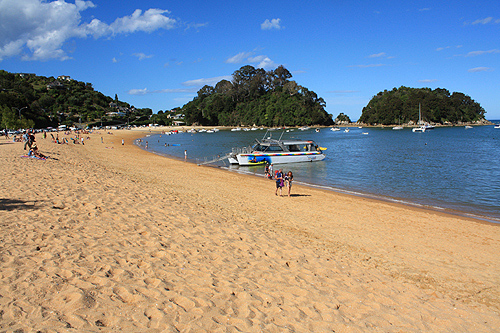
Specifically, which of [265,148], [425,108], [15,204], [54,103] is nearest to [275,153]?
[265,148]

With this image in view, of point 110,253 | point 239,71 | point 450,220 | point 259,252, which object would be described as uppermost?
point 239,71

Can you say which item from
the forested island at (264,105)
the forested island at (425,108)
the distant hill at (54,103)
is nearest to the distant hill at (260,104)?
the forested island at (264,105)

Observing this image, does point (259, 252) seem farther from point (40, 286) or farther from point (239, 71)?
point (239, 71)

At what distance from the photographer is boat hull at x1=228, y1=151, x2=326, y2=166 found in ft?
104

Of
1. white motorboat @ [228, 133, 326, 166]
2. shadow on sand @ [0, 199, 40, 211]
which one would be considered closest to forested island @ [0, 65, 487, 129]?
white motorboat @ [228, 133, 326, 166]

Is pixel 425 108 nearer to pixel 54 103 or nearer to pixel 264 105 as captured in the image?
pixel 264 105

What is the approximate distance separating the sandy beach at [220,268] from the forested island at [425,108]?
16338cm

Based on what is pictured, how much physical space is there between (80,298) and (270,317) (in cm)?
306

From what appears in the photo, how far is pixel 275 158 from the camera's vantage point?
109 feet

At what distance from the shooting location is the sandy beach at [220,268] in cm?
466

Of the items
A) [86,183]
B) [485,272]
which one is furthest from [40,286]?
[485,272]

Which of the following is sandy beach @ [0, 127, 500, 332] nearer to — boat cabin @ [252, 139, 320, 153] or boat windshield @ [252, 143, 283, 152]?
boat windshield @ [252, 143, 283, 152]

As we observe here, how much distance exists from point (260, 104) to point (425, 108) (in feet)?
281

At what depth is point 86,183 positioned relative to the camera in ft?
41.8
